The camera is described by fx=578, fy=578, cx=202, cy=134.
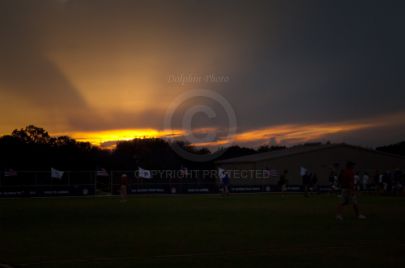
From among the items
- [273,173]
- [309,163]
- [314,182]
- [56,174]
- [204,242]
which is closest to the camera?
[204,242]

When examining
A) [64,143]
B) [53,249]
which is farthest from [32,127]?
[53,249]

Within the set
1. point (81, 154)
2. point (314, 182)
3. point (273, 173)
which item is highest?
point (81, 154)

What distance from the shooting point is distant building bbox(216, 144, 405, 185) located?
72312 millimetres

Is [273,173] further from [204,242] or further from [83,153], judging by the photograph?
[204,242]

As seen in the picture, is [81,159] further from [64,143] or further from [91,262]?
[91,262]

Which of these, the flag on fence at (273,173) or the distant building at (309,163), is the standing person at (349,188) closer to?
the distant building at (309,163)

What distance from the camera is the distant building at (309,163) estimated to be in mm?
72312

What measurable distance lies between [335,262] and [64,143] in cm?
7912

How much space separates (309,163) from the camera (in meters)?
74.8

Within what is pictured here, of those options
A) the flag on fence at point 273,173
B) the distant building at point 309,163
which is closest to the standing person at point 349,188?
the distant building at point 309,163

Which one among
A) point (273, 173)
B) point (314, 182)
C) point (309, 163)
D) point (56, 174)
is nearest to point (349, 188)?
point (314, 182)

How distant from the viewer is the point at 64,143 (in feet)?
285

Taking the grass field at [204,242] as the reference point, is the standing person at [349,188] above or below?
above

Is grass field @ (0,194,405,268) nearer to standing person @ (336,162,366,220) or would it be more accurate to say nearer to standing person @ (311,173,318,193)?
standing person @ (336,162,366,220)
